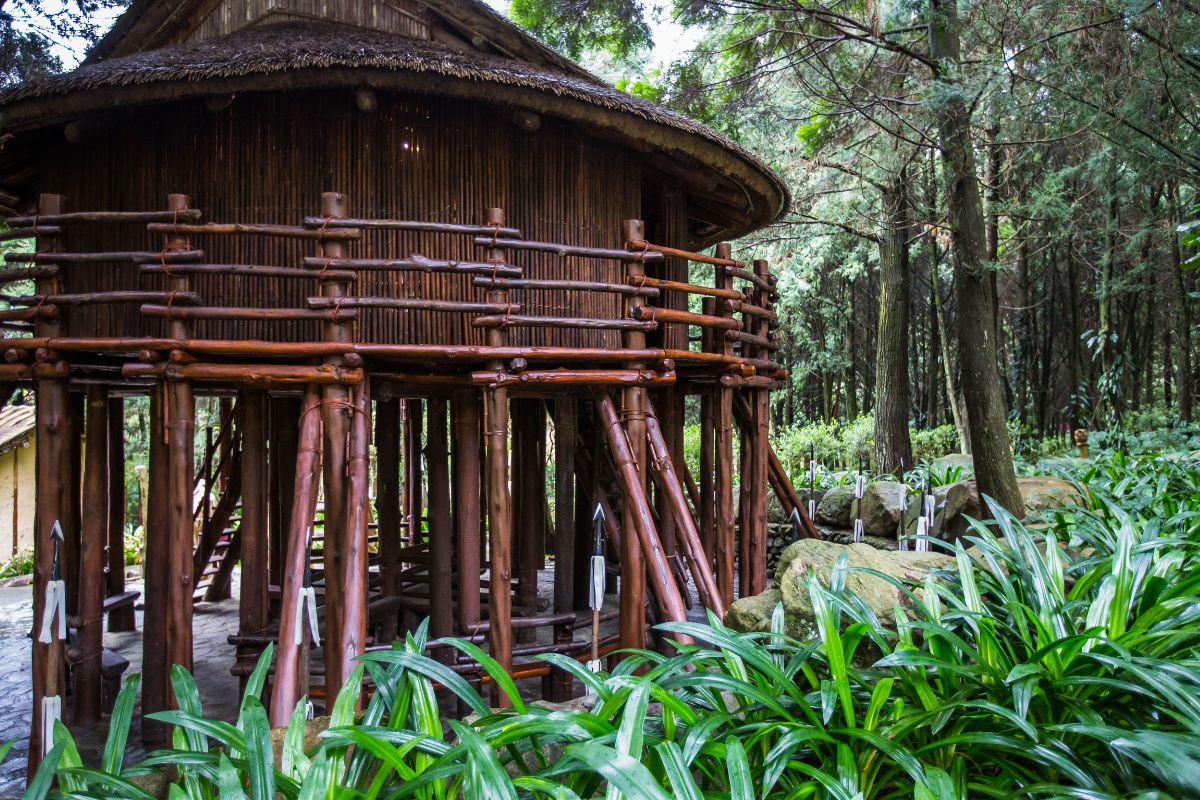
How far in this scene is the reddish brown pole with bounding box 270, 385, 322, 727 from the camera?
5184 mm

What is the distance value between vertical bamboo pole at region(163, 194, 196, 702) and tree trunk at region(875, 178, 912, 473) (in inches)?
492

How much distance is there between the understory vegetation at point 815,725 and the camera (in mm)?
2664

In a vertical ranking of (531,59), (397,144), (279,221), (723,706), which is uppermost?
(531,59)

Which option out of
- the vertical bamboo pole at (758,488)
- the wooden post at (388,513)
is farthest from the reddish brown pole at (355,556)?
the vertical bamboo pole at (758,488)

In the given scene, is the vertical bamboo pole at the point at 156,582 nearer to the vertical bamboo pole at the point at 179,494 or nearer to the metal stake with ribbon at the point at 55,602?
the vertical bamboo pole at the point at 179,494

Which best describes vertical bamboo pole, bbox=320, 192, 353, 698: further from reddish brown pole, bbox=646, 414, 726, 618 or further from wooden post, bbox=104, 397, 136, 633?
wooden post, bbox=104, 397, 136, 633

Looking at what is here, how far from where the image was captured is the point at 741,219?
10.0 metres

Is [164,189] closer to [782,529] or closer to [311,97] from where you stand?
[311,97]

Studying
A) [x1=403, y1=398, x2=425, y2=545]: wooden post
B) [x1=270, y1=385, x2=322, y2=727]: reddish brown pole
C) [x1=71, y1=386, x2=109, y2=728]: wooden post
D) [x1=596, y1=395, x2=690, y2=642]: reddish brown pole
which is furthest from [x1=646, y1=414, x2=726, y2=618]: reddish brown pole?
[x1=403, y1=398, x2=425, y2=545]: wooden post

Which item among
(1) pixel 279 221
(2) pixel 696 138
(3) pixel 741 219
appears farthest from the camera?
(3) pixel 741 219

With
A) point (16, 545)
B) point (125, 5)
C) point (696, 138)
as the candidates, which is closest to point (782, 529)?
point (696, 138)

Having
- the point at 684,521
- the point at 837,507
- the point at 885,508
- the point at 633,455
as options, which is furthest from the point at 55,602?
the point at 837,507

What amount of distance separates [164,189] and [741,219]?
6.33 m

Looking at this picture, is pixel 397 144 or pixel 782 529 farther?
pixel 782 529
